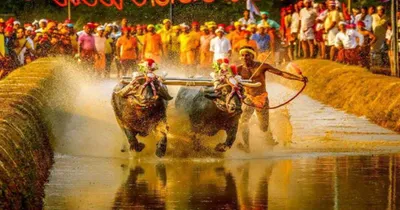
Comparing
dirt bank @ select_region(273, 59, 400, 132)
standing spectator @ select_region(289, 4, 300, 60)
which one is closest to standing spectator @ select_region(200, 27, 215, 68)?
dirt bank @ select_region(273, 59, 400, 132)

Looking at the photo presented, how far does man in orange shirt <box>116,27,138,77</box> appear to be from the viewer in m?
40.1

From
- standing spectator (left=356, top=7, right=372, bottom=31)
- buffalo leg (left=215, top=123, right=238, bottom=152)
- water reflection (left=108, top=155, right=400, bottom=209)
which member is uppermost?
standing spectator (left=356, top=7, right=372, bottom=31)

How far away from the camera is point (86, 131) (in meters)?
24.0

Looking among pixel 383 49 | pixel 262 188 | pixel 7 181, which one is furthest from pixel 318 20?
pixel 7 181

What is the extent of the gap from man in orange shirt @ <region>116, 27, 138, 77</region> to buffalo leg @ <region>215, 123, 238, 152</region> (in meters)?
19.7

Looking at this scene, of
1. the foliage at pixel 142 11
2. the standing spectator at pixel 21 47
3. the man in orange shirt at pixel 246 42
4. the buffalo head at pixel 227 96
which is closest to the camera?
the buffalo head at pixel 227 96

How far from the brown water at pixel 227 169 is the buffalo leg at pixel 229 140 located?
190 mm

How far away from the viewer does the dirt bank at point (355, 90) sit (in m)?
26.4

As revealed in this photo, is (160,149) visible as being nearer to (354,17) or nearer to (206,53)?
(206,53)

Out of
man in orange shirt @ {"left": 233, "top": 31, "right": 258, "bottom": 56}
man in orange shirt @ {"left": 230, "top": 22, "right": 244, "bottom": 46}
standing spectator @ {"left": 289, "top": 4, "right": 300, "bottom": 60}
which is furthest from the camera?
standing spectator @ {"left": 289, "top": 4, "right": 300, "bottom": 60}

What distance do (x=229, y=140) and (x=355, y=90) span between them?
1040 centimetres

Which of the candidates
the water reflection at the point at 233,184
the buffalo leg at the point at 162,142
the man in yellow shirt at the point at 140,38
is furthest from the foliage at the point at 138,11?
the water reflection at the point at 233,184

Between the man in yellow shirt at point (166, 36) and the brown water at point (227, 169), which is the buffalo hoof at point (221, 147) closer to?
the brown water at point (227, 169)

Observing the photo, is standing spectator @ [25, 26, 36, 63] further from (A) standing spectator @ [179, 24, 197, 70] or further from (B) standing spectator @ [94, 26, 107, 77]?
(A) standing spectator @ [179, 24, 197, 70]
